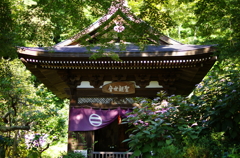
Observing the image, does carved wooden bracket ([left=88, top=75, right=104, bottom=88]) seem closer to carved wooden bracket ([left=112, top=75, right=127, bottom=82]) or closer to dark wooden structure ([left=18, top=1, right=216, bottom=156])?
dark wooden structure ([left=18, top=1, right=216, bottom=156])

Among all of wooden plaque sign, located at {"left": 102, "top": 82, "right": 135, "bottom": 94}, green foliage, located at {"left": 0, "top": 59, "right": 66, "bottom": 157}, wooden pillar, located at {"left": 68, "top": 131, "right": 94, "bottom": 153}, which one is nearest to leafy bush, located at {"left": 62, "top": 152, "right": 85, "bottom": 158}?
wooden pillar, located at {"left": 68, "top": 131, "right": 94, "bottom": 153}

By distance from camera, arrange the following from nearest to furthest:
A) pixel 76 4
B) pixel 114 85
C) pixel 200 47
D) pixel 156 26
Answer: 1. pixel 76 4
2. pixel 156 26
3. pixel 200 47
4. pixel 114 85

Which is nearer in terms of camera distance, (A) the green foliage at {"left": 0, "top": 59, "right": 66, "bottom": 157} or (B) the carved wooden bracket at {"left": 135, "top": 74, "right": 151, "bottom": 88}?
(B) the carved wooden bracket at {"left": 135, "top": 74, "right": 151, "bottom": 88}

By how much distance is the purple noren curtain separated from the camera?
7.92m

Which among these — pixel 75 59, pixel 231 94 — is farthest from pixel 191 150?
pixel 75 59

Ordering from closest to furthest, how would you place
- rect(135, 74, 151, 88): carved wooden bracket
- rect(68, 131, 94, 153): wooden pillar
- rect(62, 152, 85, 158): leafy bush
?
rect(62, 152, 85, 158): leafy bush
rect(68, 131, 94, 153): wooden pillar
rect(135, 74, 151, 88): carved wooden bracket

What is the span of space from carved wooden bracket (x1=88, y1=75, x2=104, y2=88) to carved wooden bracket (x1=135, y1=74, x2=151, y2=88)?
111cm

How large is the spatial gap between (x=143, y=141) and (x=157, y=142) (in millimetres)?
272

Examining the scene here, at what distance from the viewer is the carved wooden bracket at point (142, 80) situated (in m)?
8.19

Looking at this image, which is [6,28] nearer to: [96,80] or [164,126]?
[96,80]

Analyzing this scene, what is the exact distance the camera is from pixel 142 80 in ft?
26.9

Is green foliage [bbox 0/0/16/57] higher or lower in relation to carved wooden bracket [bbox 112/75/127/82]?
higher

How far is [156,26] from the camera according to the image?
181 inches

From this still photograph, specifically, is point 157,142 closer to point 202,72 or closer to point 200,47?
point 200,47
